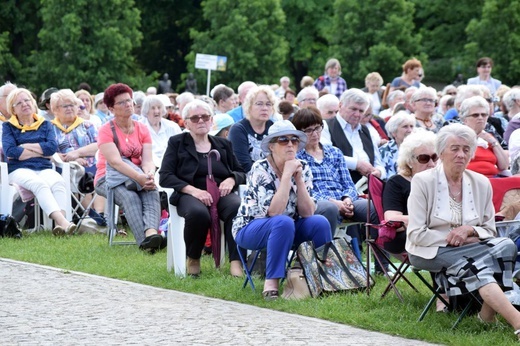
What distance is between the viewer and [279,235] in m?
9.38

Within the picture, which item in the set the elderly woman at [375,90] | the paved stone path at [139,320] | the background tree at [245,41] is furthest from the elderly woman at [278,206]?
the background tree at [245,41]

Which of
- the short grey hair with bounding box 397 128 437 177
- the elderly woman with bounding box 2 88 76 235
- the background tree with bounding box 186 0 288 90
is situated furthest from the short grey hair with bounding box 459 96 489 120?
the background tree with bounding box 186 0 288 90

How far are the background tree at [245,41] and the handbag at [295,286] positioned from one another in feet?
104

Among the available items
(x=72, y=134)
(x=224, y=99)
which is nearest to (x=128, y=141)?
(x=72, y=134)

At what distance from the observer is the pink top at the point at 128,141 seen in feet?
41.9

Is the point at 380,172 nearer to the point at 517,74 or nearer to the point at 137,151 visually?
the point at 137,151

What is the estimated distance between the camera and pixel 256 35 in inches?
1626

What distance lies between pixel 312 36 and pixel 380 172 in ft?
113

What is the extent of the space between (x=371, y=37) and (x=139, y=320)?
33.0 m

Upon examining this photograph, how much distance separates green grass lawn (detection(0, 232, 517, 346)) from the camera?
7980 mm

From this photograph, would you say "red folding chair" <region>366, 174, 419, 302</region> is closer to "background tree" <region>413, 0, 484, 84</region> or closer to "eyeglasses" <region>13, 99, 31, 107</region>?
"eyeglasses" <region>13, 99, 31, 107</region>

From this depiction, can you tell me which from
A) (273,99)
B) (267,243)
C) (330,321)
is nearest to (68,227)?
(273,99)

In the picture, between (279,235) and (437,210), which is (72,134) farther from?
(437,210)

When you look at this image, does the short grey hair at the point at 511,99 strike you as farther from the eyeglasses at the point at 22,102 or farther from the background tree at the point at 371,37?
the background tree at the point at 371,37
